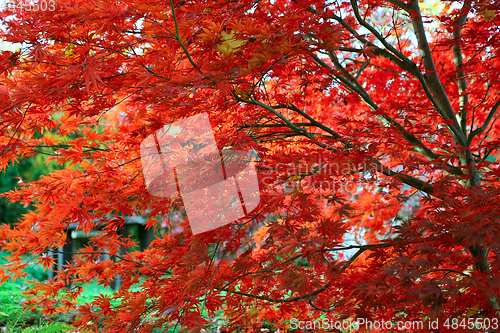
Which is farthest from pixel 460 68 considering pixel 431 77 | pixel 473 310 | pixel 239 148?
pixel 239 148

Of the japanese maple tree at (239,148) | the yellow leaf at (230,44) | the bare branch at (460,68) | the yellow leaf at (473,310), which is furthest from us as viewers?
the bare branch at (460,68)

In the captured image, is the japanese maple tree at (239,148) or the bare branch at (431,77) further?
the bare branch at (431,77)

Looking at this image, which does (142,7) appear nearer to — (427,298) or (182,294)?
(182,294)

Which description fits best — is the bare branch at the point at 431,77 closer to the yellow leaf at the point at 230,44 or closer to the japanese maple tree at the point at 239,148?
the japanese maple tree at the point at 239,148

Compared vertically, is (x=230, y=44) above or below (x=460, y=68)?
below

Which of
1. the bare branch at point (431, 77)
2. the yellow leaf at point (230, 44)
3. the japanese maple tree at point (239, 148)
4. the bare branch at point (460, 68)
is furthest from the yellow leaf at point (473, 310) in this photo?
the yellow leaf at point (230, 44)

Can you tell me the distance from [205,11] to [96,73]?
0.96 meters

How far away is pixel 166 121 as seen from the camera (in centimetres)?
250

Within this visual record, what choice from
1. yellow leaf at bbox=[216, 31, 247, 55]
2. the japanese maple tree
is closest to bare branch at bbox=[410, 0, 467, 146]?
the japanese maple tree

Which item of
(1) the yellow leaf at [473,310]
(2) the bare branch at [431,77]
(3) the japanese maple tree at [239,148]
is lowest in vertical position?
(1) the yellow leaf at [473,310]

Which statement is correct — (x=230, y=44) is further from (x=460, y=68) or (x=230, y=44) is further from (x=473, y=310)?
(x=460, y=68)

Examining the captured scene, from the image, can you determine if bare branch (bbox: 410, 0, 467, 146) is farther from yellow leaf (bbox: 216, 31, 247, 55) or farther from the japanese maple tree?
yellow leaf (bbox: 216, 31, 247, 55)

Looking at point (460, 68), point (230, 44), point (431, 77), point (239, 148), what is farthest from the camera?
point (431, 77)

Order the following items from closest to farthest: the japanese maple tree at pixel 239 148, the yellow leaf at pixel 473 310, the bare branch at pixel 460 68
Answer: the japanese maple tree at pixel 239 148 < the yellow leaf at pixel 473 310 < the bare branch at pixel 460 68
